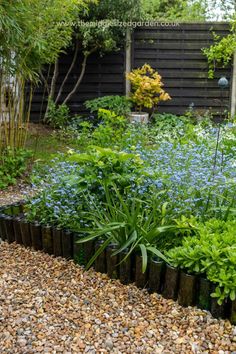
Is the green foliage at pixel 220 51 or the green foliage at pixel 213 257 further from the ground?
the green foliage at pixel 220 51

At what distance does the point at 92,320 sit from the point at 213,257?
0.64 m

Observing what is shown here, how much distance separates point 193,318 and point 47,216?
3.83 feet

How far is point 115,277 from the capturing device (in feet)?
7.54

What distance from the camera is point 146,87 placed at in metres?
6.36

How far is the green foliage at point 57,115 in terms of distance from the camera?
6.34m

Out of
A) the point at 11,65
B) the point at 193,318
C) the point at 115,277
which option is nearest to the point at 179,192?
the point at 115,277

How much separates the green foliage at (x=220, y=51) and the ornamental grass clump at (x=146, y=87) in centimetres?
87

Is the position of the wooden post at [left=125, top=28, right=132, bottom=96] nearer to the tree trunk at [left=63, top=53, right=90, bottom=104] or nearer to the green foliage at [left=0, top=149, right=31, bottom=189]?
the tree trunk at [left=63, top=53, right=90, bottom=104]

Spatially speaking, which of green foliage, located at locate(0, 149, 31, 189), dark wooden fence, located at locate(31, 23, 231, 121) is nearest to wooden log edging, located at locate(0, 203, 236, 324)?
green foliage, located at locate(0, 149, 31, 189)

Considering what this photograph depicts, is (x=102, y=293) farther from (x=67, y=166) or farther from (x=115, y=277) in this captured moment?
(x=67, y=166)

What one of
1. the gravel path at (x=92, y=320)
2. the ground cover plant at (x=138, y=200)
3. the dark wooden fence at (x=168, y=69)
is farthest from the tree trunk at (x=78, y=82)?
the gravel path at (x=92, y=320)

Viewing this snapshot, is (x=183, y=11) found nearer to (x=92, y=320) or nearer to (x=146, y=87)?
(x=146, y=87)

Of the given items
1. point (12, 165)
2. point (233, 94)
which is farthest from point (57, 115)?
point (233, 94)

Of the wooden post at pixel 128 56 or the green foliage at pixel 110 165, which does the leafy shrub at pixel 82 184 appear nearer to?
the green foliage at pixel 110 165
